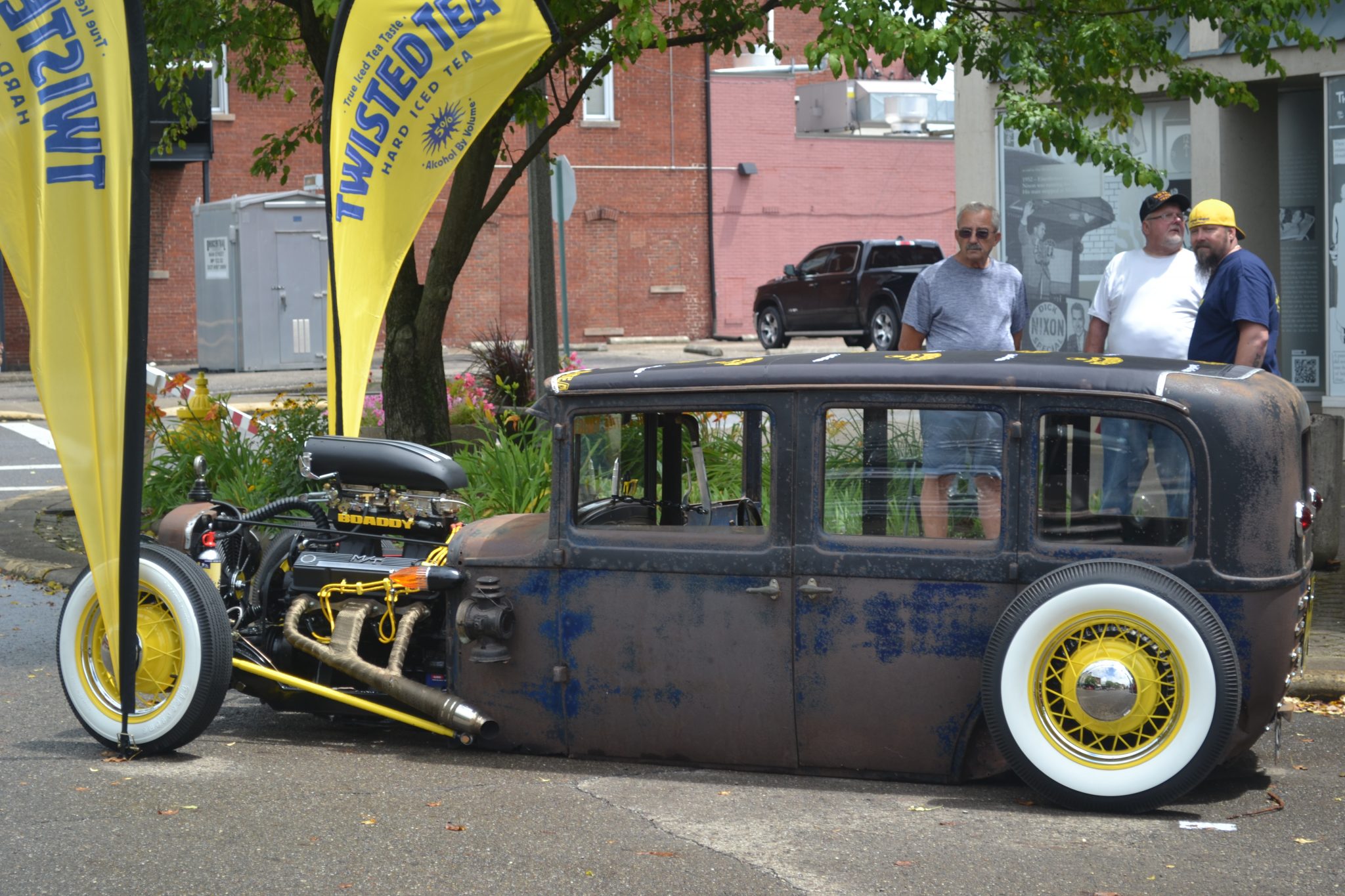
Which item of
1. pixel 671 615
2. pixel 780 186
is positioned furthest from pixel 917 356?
pixel 780 186

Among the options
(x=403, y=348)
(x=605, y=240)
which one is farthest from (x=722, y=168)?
(x=403, y=348)

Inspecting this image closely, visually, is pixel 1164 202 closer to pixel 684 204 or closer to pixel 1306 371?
pixel 1306 371

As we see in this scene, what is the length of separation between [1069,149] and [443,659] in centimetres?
636

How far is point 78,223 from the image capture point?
553 cm

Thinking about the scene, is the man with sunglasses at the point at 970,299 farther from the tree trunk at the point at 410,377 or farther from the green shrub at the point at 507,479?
the tree trunk at the point at 410,377

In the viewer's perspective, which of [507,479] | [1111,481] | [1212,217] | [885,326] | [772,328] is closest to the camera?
[1111,481]

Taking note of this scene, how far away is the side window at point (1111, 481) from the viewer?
4.86 metres

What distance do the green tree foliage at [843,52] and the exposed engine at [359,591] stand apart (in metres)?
3.73

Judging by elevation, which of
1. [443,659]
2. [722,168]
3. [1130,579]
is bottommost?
[443,659]

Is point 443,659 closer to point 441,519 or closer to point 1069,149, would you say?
point 441,519

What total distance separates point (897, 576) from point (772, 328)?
26883 mm

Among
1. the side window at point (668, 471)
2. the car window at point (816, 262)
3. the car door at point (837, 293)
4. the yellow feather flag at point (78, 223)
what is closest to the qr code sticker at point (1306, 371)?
the side window at point (668, 471)

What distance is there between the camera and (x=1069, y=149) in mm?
10328

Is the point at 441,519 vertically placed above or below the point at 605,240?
below
